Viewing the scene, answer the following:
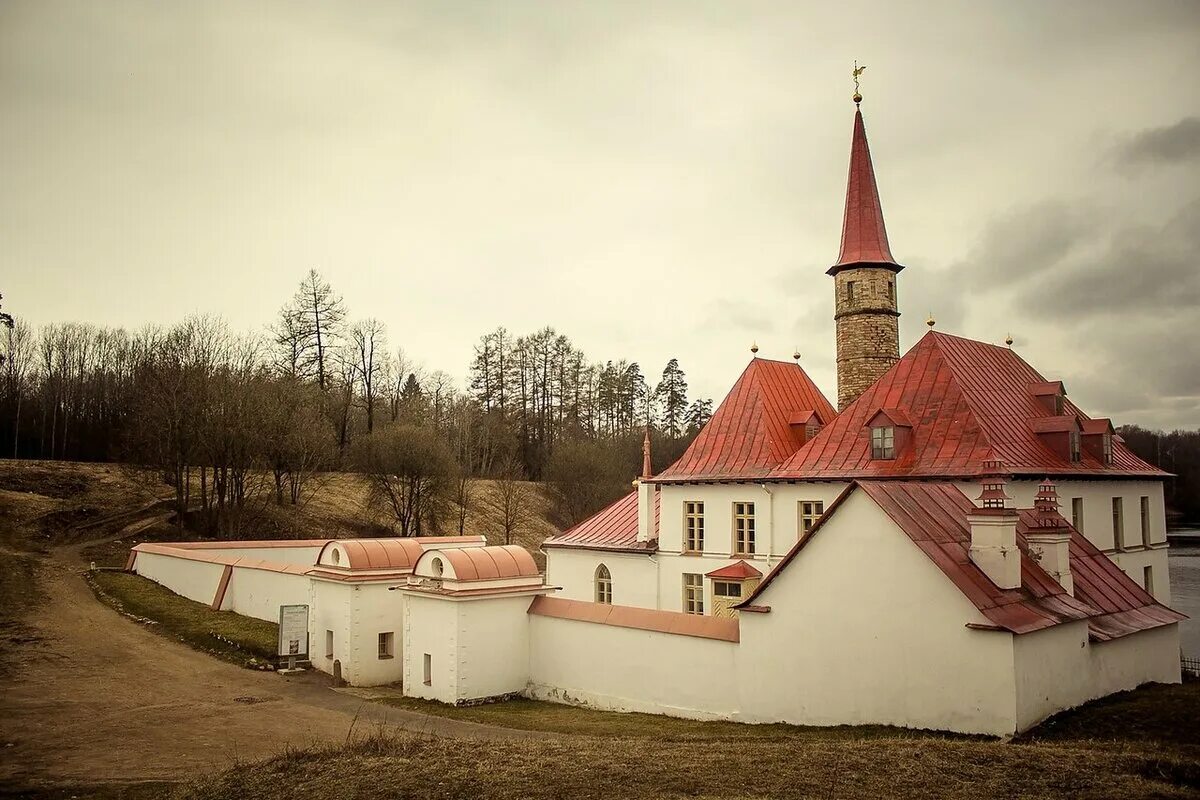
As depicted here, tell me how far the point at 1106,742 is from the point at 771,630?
503cm

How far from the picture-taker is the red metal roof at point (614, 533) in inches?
1036

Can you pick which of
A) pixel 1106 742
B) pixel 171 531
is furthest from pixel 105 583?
pixel 1106 742

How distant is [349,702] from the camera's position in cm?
1752

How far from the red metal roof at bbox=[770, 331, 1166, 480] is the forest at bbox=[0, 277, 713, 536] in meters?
10.2

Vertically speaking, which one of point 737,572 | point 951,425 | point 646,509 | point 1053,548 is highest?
point 951,425

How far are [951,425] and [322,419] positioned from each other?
29.6 meters

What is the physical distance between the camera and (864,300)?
86.6ft

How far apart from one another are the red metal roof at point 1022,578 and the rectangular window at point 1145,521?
967 centimetres

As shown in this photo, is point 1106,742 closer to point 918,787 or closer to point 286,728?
point 918,787

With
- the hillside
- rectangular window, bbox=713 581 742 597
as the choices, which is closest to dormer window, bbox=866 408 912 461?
rectangular window, bbox=713 581 742 597

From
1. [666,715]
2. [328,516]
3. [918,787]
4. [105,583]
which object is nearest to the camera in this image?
[918,787]

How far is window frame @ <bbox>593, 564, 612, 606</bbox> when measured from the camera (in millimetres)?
27156

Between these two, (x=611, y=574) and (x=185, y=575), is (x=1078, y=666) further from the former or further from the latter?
(x=185, y=575)

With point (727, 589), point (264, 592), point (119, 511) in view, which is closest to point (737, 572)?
point (727, 589)
